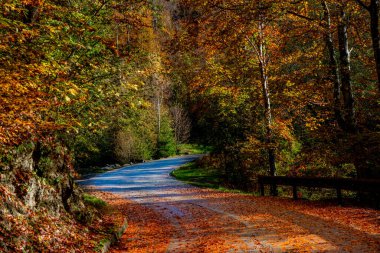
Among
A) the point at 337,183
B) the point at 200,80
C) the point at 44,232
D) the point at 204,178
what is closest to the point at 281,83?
the point at 200,80

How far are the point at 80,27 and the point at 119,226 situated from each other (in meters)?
5.66

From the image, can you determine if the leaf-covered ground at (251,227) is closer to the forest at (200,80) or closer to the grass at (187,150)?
the forest at (200,80)

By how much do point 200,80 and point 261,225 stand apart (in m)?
12.0

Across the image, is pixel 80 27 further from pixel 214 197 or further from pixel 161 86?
pixel 161 86

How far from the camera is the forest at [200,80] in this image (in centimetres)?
668

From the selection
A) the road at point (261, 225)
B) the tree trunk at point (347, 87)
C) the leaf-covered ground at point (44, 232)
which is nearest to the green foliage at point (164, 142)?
the road at point (261, 225)

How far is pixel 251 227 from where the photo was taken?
902cm

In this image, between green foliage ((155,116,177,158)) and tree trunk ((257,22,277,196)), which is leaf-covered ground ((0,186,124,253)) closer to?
tree trunk ((257,22,277,196))

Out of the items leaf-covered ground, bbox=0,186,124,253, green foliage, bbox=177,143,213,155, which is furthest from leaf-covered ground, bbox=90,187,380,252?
green foliage, bbox=177,143,213,155

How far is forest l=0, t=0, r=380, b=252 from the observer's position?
21.9 feet

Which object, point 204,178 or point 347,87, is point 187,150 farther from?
point 347,87

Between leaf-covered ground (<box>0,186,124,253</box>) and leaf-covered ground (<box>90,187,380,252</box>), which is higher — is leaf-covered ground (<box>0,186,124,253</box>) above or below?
above

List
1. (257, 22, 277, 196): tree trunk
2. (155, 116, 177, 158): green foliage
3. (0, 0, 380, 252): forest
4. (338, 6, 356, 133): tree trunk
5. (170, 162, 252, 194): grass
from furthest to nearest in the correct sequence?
1. (155, 116, 177, 158): green foliage
2. (170, 162, 252, 194): grass
3. (257, 22, 277, 196): tree trunk
4. (338, 6, 356, 133): tree trunk
5. (0, 0, 380, 252): forest

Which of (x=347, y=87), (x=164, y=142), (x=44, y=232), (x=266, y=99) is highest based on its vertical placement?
(x=266, y=99)
